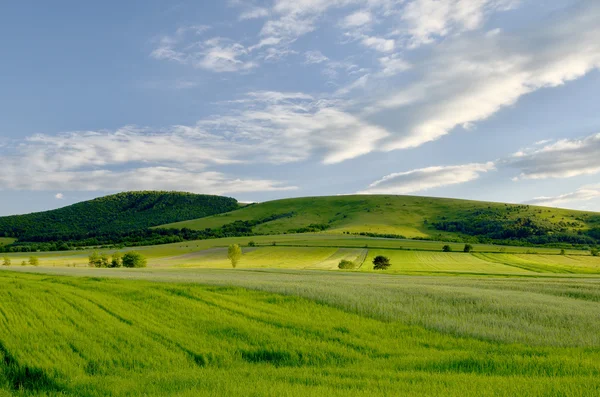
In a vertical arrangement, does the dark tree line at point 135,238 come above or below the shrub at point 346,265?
above

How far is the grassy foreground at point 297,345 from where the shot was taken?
852 centimetres

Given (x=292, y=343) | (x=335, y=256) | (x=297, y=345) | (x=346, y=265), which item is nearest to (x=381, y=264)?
(x=346, y=265)

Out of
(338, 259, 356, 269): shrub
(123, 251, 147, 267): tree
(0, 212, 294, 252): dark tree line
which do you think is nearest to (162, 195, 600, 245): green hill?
(0, 212, 294, 252): dark tree line

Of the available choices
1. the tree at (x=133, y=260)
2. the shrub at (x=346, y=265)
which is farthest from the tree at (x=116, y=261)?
the shrub at (x=346, y=265)

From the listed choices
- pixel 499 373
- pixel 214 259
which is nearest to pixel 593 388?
pixel 499 373

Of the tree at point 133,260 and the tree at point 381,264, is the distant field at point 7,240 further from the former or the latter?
the tree at point 381,264

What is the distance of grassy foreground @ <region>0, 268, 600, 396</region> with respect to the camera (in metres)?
8.52

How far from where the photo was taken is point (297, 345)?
11617mm

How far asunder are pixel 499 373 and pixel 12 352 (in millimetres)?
11347

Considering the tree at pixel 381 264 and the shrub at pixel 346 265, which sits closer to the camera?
the tree at pixel 381 264

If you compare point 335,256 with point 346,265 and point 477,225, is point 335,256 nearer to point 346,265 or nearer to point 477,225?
point 346,265

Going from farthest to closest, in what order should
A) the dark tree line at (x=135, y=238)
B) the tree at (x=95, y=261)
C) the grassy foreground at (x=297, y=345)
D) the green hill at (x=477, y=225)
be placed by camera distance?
the green hill at (x=477, y=225) → the dark tree line at (x=135, y=238) → the tree at (x=95, y=261) → the grassy foreground at (x=297, y=345)

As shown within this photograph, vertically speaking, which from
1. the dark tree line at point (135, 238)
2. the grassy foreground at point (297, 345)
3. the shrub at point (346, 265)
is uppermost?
the dark tree line at point (135, 238)

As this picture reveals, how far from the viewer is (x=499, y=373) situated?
938cm
